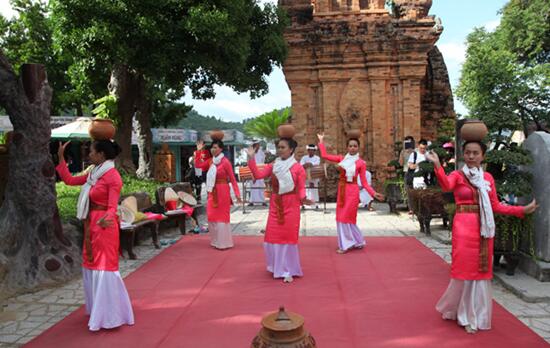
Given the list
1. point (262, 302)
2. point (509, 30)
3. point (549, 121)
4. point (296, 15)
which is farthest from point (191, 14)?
point (509, 30)

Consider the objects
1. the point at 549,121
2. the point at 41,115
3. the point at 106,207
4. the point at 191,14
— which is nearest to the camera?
the point at 106,207

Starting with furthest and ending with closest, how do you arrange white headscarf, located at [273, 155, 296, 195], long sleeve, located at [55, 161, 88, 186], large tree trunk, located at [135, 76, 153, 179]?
1. large tree trunk, located at [135, 76, 153, 179]
2. white headscarf, located at [273, 155, 296, 195]
3. long sleeve, located at [55, 161, 88, 186]

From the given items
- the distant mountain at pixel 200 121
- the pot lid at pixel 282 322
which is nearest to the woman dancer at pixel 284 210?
the pot lid at pixel 282 322

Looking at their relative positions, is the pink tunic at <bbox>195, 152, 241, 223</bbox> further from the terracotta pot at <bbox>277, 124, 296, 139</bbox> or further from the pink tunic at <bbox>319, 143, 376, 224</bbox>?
the terracotta pot at <bbox>277, 124, 296, 139</bbox>

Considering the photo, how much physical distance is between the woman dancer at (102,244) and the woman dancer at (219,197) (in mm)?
3120

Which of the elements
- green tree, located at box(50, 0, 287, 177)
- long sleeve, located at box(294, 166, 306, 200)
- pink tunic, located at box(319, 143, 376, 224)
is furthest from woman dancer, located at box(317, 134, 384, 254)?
green tree, located at box(50, 0, 287, 177)

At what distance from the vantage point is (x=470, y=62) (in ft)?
63.1

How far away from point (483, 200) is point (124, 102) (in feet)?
34.1

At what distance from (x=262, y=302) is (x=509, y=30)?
2125 centimetres

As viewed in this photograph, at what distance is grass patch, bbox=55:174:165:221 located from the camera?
745 cm

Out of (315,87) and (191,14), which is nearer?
(191,14)

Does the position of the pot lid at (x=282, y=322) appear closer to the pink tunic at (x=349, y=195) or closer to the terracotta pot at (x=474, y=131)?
the terracotta pot at (x=474, y=131)

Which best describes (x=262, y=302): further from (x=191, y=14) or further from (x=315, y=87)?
(x=315, y=87)

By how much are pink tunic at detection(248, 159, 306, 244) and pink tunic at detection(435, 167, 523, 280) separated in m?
2.05
